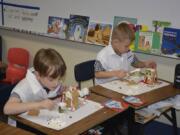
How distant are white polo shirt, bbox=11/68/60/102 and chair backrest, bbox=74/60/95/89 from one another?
2.28ft

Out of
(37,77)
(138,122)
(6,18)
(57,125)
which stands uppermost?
(6,18)

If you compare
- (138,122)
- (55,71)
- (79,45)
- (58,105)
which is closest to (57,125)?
(58,105)

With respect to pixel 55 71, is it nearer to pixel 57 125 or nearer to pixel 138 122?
pixel 57 125

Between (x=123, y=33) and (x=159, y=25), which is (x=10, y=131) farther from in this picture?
(x=159, y=25)

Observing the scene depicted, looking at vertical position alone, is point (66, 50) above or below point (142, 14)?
below

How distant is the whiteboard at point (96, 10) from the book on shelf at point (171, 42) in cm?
7

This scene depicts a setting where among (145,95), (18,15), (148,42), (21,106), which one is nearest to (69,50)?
(18,15)

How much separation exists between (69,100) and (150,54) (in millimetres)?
1499

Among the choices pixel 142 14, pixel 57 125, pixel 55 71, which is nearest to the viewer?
pixel 57 125

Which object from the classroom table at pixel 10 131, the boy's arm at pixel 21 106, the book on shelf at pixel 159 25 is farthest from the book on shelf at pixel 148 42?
the classroom table at pixel 10 131

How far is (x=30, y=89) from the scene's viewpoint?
6.43 ft

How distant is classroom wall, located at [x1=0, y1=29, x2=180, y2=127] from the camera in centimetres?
319

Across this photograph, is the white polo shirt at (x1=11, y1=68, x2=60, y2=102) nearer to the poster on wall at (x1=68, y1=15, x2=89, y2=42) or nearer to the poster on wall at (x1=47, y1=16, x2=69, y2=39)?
the poster on wall at (x1=68, y1=15, x2=89, y2=42)

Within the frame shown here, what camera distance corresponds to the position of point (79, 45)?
368 centimetres
